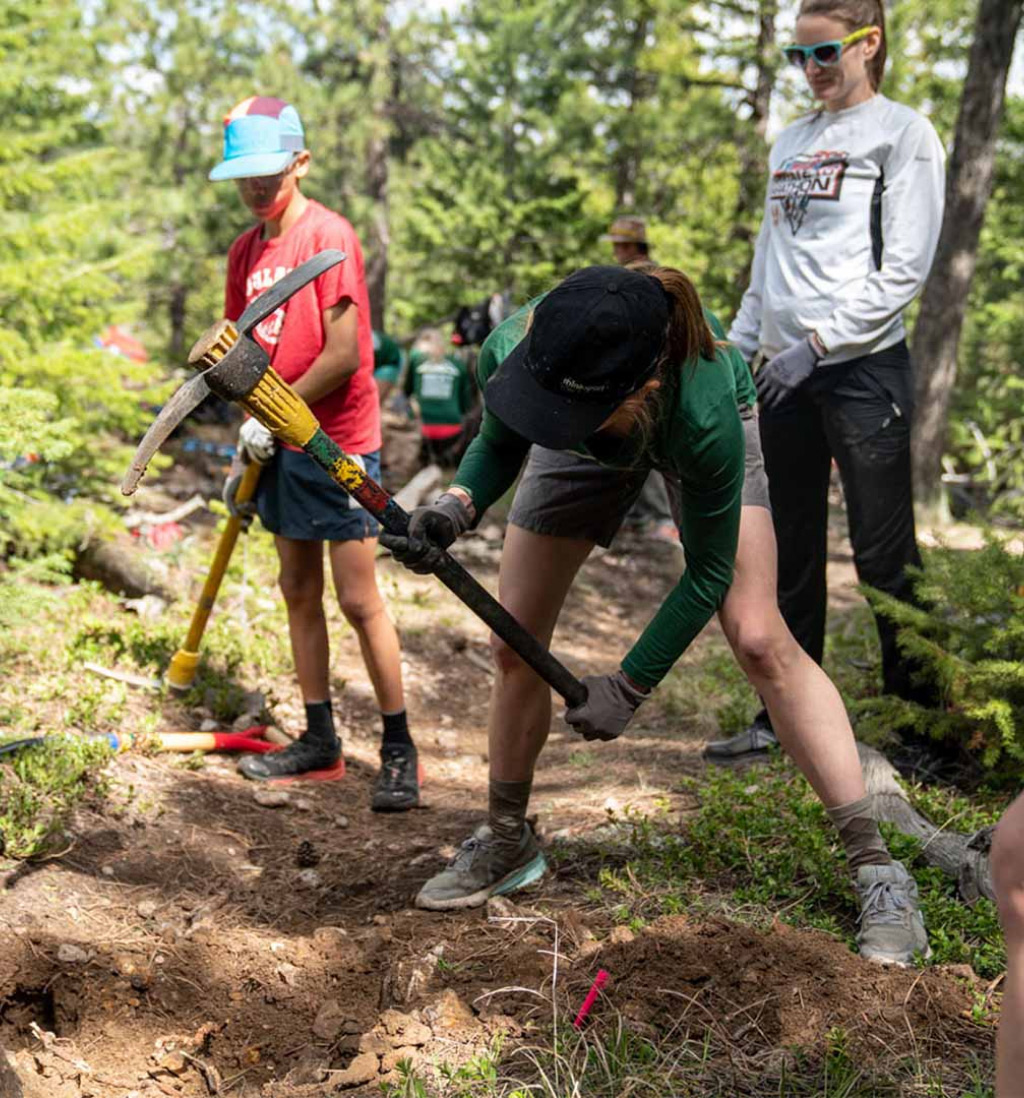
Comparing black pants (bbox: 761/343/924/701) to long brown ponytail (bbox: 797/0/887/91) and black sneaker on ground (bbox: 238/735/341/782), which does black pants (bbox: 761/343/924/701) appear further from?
black sneaker on ground (bbox: 238/735/341/782)

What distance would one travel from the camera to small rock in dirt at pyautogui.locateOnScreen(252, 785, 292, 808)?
3.95 meters

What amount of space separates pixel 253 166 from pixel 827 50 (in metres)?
1.90

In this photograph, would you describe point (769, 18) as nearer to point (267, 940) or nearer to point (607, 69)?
point (607, 69)

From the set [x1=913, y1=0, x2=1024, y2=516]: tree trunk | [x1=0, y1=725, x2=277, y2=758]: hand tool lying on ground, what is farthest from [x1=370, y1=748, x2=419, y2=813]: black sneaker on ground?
[x1=913, y1=0, x2=1024, y2=516]: tree trunk

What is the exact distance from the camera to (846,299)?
3.55 meters

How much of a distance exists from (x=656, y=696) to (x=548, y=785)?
1.50m

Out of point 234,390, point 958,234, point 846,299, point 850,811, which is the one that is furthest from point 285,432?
point 958,234

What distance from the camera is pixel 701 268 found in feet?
39.4

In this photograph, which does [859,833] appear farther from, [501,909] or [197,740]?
[197,740]

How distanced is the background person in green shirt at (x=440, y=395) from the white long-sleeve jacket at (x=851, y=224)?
655cm

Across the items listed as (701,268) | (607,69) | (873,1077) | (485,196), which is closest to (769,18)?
(701,268)

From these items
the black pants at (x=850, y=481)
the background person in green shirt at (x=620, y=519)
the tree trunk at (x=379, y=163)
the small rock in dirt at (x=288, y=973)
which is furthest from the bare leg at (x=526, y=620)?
the tree trunk at (x=379, y=163)

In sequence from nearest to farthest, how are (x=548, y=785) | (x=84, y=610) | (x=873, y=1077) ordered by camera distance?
(x=873, y=1077)
(x=548, y=785)
(x=84, y=610)

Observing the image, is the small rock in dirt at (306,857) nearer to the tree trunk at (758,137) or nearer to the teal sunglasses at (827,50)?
the teal sunglasses at (827,50)
